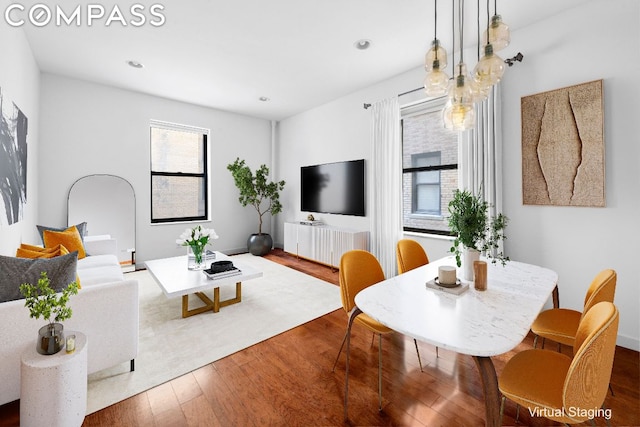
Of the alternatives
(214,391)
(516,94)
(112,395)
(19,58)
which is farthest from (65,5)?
(516,94)

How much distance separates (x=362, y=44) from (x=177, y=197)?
4.02m

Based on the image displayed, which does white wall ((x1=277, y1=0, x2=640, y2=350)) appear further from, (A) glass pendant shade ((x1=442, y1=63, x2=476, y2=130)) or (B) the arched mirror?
(B) the arched mirror

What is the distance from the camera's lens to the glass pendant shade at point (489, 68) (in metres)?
1.66

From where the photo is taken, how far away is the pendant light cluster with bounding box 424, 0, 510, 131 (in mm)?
1666

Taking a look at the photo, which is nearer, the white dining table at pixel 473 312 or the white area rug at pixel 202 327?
the white dining table at pixel 473 312

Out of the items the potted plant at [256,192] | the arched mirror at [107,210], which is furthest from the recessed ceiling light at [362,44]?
the arched mirror at [107,210]

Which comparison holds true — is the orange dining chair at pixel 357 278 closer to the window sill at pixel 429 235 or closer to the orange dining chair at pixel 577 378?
the orange dining chair at pixel 577 378

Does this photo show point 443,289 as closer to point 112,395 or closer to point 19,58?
point 112,395

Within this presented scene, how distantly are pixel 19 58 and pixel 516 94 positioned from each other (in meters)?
4.87

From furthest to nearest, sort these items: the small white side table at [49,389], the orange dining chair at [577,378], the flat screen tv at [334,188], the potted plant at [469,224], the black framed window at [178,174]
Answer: the black framed window at [178,174] → the flat screen tv at [334,188] → the potted plant at [469,224] → the small white side table at [49,389] → the orange dining chair at [577,378]

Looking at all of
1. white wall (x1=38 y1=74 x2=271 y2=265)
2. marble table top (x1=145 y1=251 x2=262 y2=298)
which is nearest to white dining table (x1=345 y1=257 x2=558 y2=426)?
marble table top (x1=145 y1=251 x2=262 y2=298)

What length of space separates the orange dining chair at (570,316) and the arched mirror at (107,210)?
475 centimetres

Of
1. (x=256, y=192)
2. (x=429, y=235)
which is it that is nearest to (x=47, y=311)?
(x=429, y=235)

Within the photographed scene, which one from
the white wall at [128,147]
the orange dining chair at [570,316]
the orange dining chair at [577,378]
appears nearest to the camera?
the orange dining chair at [577,378]
